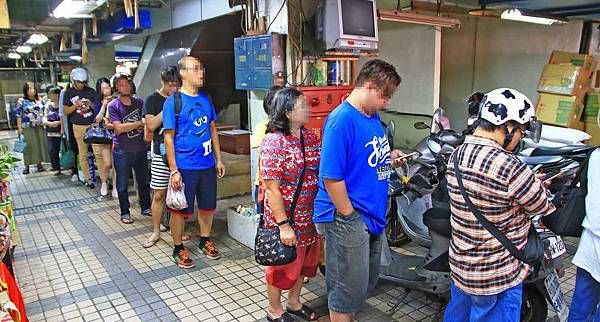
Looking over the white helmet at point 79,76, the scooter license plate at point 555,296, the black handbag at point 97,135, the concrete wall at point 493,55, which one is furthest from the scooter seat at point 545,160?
the white helmet at point 79,76

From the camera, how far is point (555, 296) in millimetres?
2549

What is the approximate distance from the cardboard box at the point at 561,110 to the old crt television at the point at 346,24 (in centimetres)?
439

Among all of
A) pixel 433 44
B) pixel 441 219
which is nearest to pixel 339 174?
pixel 441 219

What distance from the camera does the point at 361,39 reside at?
4.09 metres

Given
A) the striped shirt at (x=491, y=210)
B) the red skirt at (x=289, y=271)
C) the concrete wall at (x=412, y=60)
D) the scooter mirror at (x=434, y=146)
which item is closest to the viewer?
the striped shirt at (x=491, y=210)

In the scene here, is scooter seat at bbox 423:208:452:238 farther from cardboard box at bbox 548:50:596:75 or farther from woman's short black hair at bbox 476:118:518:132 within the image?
cardboard box at bbox 548:50:596:75

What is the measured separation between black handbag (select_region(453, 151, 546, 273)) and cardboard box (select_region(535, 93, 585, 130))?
5.73 meters

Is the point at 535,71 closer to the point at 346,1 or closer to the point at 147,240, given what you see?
the point at 346,1

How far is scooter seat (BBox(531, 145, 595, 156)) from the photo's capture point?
3.10 meters

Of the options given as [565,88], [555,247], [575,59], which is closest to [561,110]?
[565,88]

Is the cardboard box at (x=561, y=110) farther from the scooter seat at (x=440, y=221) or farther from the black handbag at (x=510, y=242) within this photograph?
the black handbag at (x=510, y=242)

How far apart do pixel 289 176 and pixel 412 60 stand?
551 centimetres

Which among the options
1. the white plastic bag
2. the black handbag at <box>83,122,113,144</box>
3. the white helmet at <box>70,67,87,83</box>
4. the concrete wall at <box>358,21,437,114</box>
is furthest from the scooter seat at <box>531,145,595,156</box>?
the white helmet at <box>70,67,87,83</box>

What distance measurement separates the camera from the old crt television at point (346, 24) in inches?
155
